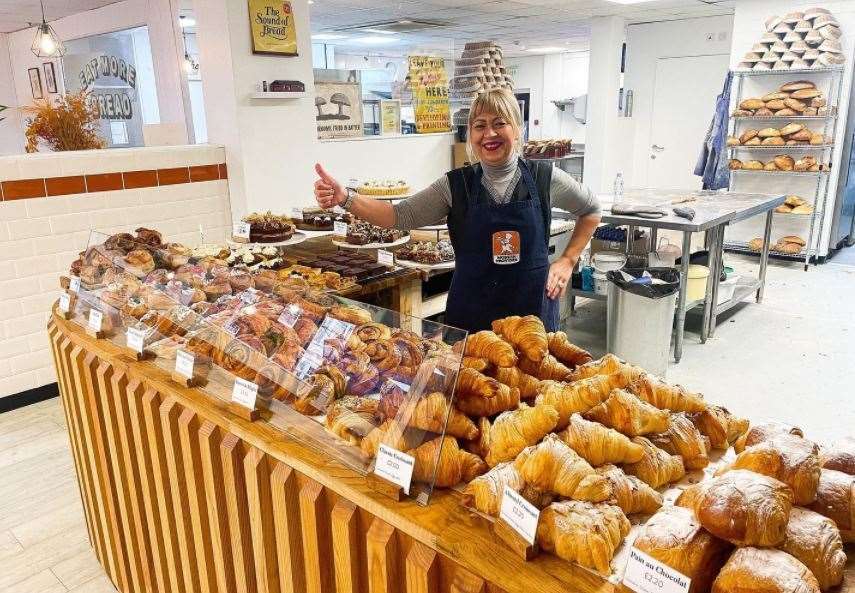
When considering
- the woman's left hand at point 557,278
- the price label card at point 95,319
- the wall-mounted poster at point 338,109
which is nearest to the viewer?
the price label card at point 95,319

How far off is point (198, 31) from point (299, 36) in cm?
76

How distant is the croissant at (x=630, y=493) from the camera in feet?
3.47

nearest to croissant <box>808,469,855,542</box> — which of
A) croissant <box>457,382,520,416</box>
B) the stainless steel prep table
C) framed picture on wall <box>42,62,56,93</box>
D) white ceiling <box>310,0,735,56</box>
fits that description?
croissant <box>457,382,520,416</box>

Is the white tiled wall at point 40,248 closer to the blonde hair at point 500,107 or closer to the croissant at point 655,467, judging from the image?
the blonde hair at point 500,107

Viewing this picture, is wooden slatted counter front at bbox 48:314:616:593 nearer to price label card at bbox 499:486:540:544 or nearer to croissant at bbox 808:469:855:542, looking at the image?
price label card at bbox 499:486:540:544

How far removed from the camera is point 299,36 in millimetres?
5090

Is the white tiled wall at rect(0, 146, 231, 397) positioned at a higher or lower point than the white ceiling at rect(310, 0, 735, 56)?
lower

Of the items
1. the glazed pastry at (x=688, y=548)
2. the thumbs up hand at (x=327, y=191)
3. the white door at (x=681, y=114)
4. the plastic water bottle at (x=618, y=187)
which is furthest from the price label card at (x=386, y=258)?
the white door at (x=681, y=114)

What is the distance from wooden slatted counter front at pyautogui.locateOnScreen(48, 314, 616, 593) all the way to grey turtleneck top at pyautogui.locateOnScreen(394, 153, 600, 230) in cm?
126

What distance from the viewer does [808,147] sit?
6.93 metres

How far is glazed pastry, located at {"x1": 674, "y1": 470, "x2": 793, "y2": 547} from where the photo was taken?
0.89m

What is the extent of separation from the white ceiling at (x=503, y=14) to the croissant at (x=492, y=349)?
7.60m

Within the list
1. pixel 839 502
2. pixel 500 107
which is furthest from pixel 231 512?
pixel 500 107

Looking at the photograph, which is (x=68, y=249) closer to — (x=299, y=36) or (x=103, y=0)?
(x=299, y=36)
